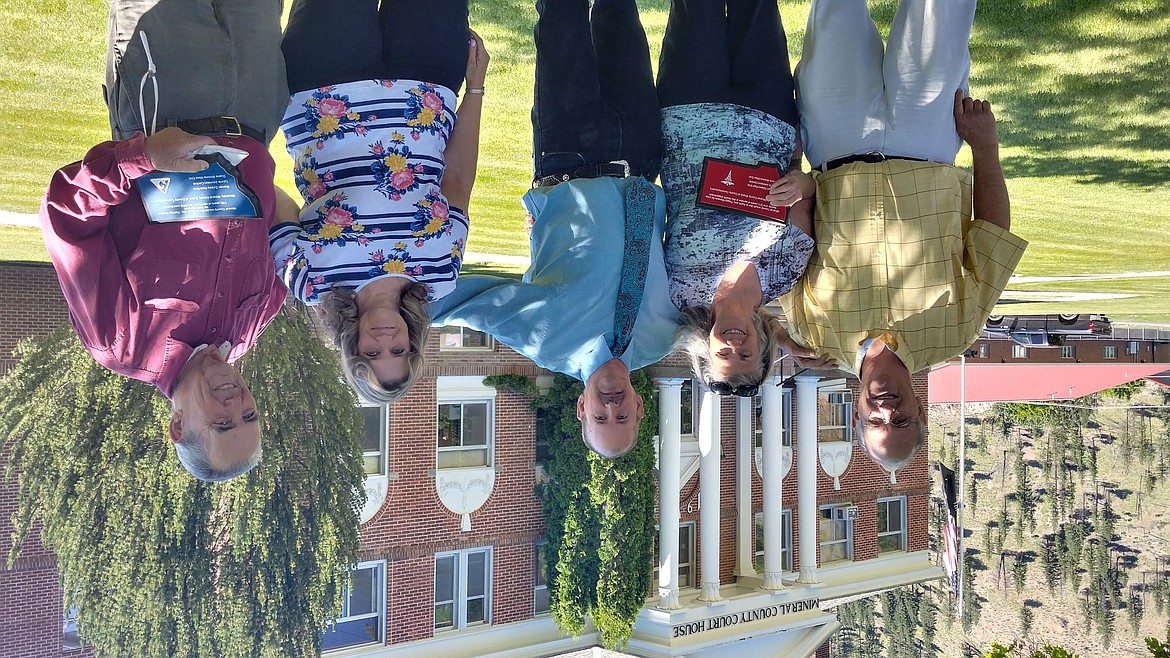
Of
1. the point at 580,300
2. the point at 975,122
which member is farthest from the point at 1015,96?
the point at 580,300

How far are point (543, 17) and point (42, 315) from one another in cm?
882

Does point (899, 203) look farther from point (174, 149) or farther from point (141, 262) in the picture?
point (141, 262)

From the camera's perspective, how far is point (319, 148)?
9.37 ft

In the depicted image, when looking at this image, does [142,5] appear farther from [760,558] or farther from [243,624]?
[760,558]

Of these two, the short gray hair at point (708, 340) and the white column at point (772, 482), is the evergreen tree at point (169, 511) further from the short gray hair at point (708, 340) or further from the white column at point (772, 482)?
the white column at point (772, 482)

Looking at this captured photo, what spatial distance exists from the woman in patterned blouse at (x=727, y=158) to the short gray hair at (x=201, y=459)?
1.74 m

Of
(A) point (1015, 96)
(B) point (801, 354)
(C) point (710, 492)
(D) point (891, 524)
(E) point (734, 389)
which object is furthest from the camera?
(D) point (891, 524)

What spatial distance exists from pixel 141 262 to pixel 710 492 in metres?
11.7

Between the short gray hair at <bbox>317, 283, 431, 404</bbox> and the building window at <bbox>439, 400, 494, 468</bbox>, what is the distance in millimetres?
9439

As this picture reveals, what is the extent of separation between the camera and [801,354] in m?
3.85

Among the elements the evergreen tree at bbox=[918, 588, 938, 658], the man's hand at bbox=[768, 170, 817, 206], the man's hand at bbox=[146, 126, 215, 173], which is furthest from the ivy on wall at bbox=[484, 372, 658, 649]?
the evergreen tree at bbox=[918, 588, 938, 658]

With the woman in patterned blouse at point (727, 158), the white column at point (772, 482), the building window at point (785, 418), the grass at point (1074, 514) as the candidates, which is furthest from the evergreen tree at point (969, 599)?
the woman in patterned blouse at point (727, 158)

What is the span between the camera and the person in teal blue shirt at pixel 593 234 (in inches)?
123

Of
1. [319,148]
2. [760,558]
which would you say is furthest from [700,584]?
[319,148]
